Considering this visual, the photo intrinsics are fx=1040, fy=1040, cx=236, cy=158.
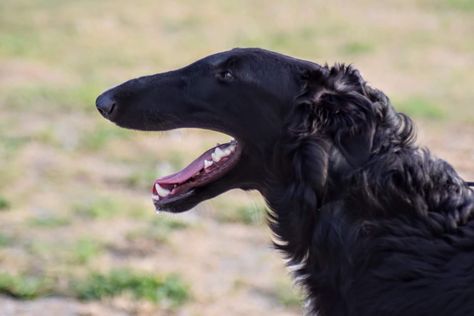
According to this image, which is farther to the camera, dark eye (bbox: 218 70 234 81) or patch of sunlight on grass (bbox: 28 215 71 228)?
patch of sunlight on grass (bbox: 28 215 71 228)

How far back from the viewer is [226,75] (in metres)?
3.63

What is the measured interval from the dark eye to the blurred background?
1831mm

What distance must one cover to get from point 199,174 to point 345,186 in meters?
0.65

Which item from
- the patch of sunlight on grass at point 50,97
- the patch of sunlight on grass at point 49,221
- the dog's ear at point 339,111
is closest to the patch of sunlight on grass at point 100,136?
the patch of sunlight on grass at point 50,97

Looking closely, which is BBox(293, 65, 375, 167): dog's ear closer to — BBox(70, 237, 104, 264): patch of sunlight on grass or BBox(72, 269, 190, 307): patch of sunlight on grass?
BBox(72, 269, 190, 307): patch of sunlight on grass

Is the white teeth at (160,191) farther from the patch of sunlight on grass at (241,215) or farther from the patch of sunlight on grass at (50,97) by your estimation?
the patch of sunlight on grass at (50,97)

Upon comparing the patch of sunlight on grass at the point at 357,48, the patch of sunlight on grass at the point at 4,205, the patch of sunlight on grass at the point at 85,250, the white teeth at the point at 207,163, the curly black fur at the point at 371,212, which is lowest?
the curly black fur at the point at 371,212

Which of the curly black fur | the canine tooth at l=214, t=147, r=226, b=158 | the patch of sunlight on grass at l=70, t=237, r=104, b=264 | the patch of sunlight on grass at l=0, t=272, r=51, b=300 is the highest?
the patch of sunlight on grass at l=70, t=237, r=104, b=264

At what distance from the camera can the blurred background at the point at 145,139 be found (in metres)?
5.81

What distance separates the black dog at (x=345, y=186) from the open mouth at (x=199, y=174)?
0.01 metres

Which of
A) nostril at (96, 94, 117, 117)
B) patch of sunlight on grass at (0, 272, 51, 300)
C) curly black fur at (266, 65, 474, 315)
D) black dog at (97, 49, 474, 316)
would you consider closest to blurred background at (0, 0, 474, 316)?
patch of sunlight on grass at (0, 272, 51, 300)

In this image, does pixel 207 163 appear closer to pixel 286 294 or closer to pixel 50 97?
pixel 286 294

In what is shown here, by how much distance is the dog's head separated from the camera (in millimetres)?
3293

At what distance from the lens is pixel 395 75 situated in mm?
12789
